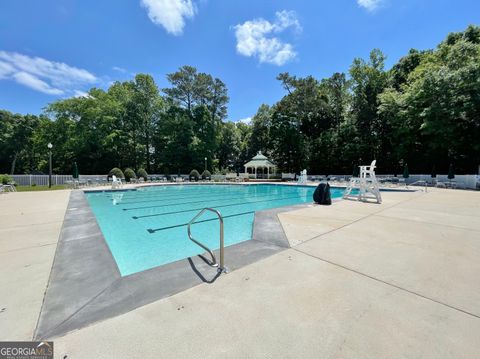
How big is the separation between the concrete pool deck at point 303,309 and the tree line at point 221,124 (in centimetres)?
2341

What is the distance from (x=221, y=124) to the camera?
110 feet

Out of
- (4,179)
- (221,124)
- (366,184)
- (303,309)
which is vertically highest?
(221,124)

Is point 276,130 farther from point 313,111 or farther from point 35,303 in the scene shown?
point 35,303

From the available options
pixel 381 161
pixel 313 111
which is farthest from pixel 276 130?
pixel 381 161

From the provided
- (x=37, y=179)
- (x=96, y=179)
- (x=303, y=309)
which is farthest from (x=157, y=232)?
(x=37, y=179)

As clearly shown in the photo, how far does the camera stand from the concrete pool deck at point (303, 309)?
60.9 inches

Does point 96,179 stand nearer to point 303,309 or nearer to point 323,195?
point 323,195

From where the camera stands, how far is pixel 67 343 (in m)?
1.58

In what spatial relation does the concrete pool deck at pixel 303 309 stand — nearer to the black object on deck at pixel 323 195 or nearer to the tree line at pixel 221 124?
the black object on deck at pixel 323 195

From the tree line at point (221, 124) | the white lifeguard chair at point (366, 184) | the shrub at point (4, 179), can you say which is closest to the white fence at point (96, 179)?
the shrub at point (4, 179)
